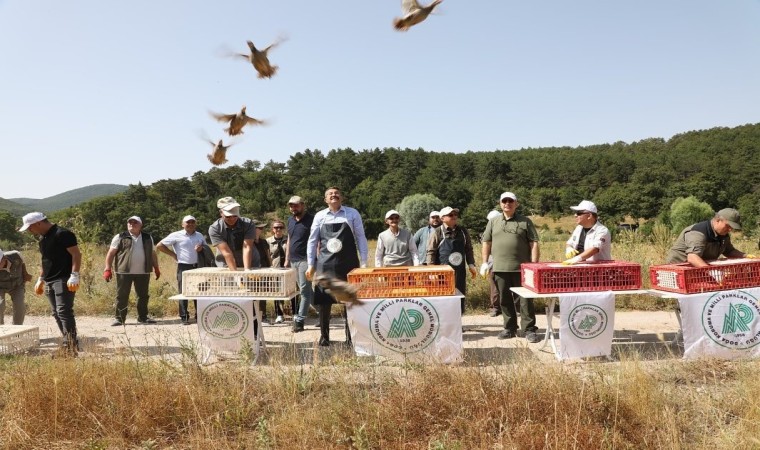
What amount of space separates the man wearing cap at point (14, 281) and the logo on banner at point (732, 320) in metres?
7.75

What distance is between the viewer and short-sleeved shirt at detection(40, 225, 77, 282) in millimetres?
5699

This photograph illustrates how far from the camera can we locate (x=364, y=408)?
3.65 m

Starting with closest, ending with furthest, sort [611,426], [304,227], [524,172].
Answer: [611,426]
[304,227]
[524,172]

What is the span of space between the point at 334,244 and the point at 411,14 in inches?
111

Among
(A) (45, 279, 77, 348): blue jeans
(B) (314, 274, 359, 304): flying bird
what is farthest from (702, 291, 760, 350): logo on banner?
(A) (45, 279, 77, 348): blue jeans

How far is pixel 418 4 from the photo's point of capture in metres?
3.63

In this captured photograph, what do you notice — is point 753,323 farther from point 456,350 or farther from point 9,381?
point 9,381

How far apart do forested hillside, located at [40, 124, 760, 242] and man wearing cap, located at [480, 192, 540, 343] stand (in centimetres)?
3641

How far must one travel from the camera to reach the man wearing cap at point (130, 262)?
7.96 m

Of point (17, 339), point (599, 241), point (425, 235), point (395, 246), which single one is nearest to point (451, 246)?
point (395, 246)

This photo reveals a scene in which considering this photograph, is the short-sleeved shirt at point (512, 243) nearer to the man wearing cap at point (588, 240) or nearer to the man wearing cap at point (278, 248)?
the man wearing cap at point (588, 240)

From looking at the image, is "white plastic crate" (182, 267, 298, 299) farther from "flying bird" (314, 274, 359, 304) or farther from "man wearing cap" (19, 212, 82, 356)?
"man wearing cap" (19, 212, 82, 356)

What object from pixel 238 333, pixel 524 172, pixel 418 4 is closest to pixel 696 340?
pixel 418 4

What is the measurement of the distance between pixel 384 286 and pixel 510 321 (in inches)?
80.9
